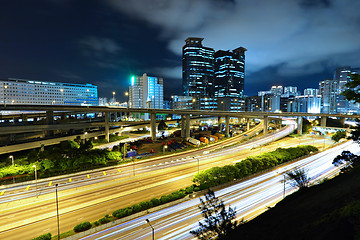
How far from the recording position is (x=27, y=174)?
34.0m

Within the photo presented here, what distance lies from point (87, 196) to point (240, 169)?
29121mm

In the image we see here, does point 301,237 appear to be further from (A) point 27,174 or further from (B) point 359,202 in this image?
(A) point 27,174

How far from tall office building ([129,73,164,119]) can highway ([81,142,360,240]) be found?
12919 centimetres

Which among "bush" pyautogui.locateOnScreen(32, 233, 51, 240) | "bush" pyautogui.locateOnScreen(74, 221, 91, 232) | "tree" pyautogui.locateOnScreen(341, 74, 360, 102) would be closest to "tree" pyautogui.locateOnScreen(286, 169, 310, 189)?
"tree" pyautogui.locateOnScreen(341, 74, 360, 102)

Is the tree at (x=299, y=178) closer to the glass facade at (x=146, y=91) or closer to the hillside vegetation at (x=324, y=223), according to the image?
the hillside vegetation at (x=324, y=223)

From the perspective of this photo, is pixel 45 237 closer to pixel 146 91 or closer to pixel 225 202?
pixel 225 202

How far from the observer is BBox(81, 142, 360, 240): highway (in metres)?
20.3

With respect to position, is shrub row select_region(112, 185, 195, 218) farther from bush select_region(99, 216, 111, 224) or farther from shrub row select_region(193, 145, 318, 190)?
shrub row select_region(193, 145, 318, 190)

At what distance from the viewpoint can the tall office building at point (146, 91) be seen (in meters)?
165

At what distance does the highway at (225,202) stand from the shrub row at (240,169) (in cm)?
168

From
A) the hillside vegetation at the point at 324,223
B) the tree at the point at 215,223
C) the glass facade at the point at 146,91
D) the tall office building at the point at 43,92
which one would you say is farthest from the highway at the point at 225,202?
the glass facade at the point at 146,91

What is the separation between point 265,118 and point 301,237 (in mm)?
85163

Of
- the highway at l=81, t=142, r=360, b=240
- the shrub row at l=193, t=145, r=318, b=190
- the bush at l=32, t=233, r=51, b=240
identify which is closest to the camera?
the bush at l=32, t=233, r=51, b=240

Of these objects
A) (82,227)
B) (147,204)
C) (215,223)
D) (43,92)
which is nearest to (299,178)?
(215,223)
